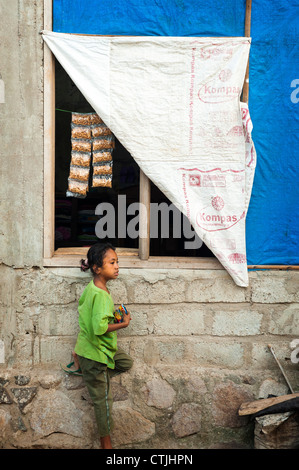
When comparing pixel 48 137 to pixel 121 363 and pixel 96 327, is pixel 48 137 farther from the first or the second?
pixel 121 363

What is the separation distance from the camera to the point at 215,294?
367 centimetres

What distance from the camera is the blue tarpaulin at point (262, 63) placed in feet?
11.5

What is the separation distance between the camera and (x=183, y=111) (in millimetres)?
3498

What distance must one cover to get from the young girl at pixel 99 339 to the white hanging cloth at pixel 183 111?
0.78 metres

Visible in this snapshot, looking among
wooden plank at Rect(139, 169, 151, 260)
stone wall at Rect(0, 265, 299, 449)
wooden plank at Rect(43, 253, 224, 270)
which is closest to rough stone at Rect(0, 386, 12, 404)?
stone wall at Rect(0, 265, 299, 449)

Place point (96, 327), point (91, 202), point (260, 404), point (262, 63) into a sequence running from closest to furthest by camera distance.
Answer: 1. point (96, 327)
2. point (260, 404)
3. point (262, 63)
4. point (91, 202)

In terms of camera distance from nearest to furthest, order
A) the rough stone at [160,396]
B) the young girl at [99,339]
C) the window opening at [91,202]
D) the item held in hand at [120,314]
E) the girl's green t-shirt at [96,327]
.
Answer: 1. the girl's green t-shirt at [96,327]
2. the young girl at [99,339]
3. the item held in hand at [120,314]
4. the rough stone at [160,396]
5. the window opening at [91,202]

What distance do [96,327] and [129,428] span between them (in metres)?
1.07

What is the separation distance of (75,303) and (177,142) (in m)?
1.60

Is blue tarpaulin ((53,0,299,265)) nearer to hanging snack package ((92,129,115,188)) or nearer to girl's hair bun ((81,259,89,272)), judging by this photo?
hanging snack package ((92,129,115,188))

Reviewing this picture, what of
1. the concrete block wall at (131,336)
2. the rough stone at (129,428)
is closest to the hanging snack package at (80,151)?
the concrete block wall at (131,336)

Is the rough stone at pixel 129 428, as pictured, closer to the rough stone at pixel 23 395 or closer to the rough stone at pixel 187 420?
the rough stone at pixel 187 420

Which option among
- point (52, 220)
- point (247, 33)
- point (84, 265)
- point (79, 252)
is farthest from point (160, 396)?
point (247, 33)
